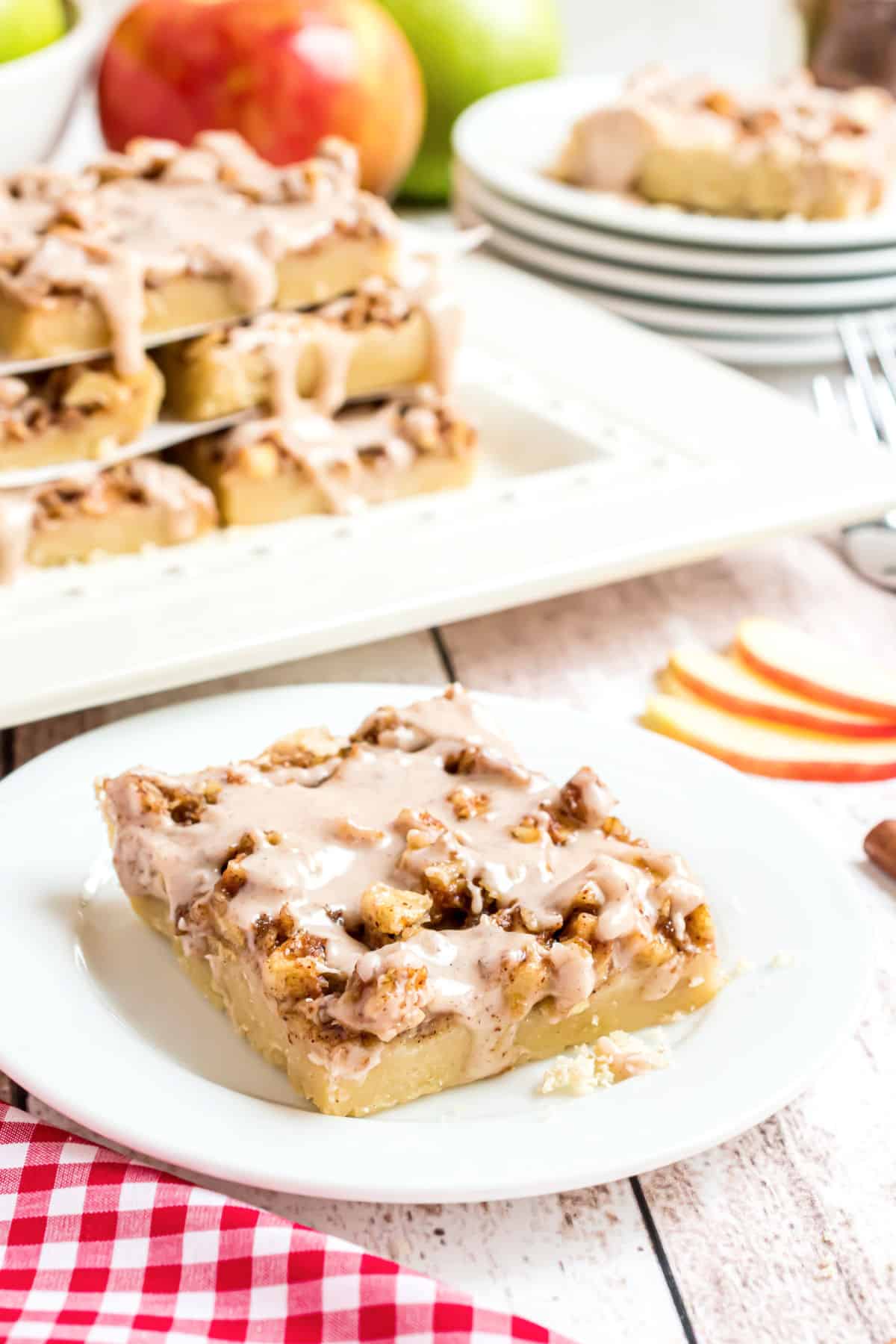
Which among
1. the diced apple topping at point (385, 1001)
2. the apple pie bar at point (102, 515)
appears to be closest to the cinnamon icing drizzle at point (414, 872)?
the diced apple topping at point (385, 1001)

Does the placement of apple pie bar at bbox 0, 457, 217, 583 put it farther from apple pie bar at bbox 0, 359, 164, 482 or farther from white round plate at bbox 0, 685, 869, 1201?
white round plate at bbox 0, 685, 869, 1201

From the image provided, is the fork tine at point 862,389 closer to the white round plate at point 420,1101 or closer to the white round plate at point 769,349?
the white round plate at point 769,349

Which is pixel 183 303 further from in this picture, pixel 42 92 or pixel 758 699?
pixel 758 699

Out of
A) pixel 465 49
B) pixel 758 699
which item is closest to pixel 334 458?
pixel 758 699

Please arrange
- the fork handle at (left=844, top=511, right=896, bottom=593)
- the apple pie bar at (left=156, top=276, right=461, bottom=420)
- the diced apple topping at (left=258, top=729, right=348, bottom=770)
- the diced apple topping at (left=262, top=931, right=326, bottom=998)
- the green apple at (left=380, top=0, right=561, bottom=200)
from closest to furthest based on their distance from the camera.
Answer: the diced apple topping at (left=262, top=931, right=326, bottom=998) < the diced apple topping at (left=258, top=729, right=348, bottom=770) < the apple pie bar at (left=156, top=276, right=461, bottom=420) < the fork handle at (left=844, top=511, right=896, bottom=593) < the green apple at (left=380, top=0, right=561, bottom=200)

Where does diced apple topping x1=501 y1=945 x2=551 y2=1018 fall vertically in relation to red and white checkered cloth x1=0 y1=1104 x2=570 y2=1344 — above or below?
above

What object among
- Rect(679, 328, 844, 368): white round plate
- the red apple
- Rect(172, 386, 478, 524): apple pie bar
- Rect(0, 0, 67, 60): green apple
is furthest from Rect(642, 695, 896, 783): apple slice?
the red apple

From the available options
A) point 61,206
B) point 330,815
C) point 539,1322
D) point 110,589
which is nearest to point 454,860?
point 330,815
